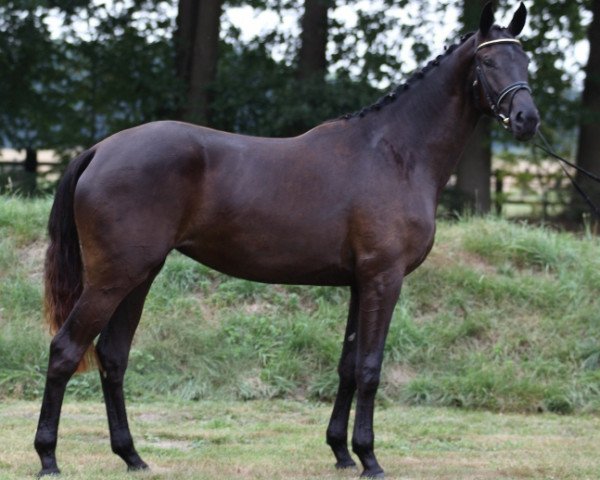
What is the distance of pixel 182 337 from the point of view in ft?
30.1

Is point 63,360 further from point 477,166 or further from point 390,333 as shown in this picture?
point 477,166

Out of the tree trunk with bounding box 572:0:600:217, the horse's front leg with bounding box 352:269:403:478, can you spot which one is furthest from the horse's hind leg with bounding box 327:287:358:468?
the tree trunk with bounding box 572:0:600:217

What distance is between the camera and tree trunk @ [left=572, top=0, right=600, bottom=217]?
1620 centimetres

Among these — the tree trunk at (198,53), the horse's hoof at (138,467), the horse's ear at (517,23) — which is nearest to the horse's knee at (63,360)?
the horse's hoof at (138,467)

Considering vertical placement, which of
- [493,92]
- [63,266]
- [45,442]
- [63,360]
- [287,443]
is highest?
[493,92]

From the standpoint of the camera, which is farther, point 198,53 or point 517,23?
point 198,53

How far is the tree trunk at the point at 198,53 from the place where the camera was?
53.9ft

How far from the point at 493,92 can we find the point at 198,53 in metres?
11.5

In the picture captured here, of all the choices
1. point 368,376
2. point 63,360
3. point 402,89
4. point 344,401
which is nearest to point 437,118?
point 402,89

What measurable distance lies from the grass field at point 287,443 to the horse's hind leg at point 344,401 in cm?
13

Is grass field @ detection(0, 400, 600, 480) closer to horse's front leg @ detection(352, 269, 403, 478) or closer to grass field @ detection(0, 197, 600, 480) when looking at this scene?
grass field @ detection(0, 197, 600, 480)

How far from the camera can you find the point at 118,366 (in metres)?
5.92

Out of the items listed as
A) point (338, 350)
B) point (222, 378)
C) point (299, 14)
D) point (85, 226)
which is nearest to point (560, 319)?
point (338, 350)

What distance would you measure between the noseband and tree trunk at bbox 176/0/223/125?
429 inches
